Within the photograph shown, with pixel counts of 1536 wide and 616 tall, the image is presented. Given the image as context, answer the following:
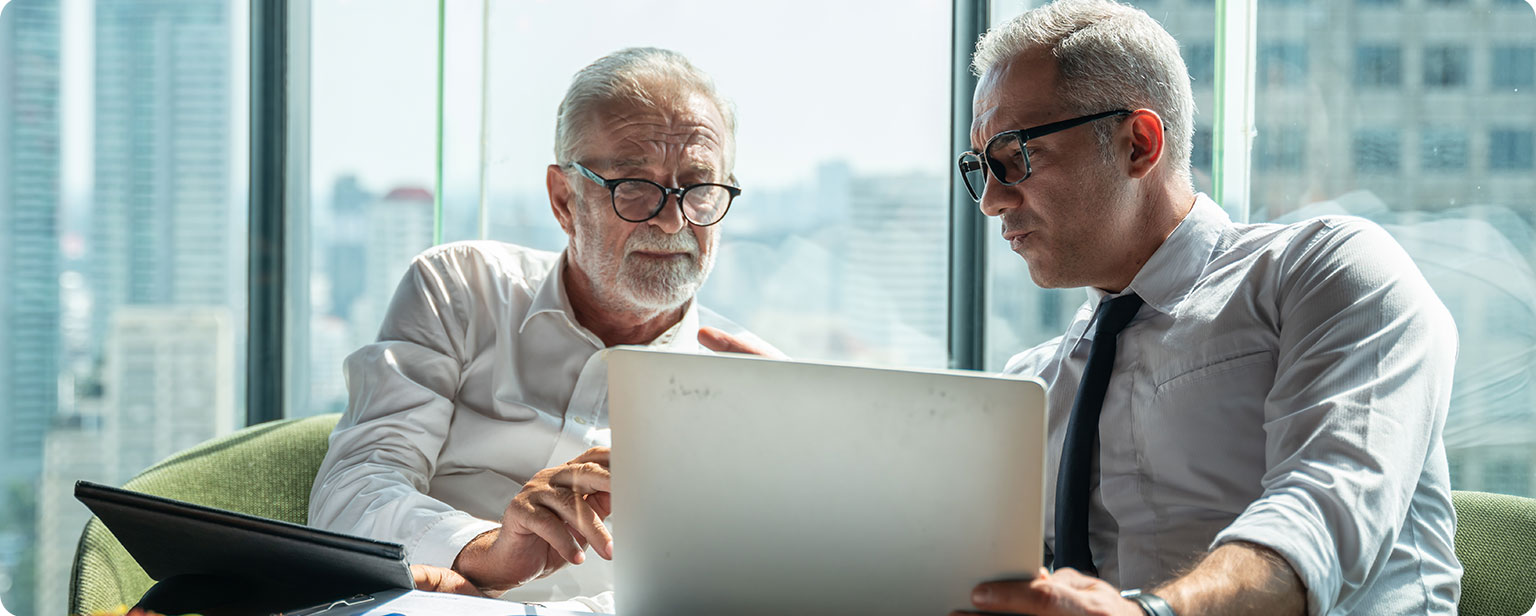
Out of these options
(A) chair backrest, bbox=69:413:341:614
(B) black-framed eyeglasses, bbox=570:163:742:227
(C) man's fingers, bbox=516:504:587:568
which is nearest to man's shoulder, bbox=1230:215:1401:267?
(B) black-framed eyeglasses, bbox=570:163:742:227

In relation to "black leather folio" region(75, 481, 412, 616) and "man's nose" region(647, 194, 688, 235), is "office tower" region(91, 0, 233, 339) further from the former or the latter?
"black leather folio" region(75, 481, 412, 616)

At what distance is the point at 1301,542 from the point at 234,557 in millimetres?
1196

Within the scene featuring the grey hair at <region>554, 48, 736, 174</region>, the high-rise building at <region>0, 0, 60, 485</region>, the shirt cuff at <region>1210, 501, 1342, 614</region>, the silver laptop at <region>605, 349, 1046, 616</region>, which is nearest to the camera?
the silver laptop at <region>605, 349, 1046, 616</region>

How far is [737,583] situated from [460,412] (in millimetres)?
1082

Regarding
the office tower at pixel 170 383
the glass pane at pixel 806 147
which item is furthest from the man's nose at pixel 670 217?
the office tower at pixel 170 383

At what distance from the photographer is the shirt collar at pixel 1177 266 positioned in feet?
4.98

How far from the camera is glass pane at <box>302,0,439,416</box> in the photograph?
2820mm

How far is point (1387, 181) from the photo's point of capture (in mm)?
1854

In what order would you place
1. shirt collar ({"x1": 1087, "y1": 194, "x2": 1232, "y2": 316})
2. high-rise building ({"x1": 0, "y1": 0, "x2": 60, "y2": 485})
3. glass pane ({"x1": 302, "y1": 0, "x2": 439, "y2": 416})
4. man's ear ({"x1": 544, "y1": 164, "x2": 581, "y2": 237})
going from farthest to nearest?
glass pane ({"x1": 302, "y1": 0, "x2": 439, "y2": 416}), high-rise building ({"x1": 0, "y1": 0, "x2": 60, "y2": 485}), man's ear ({"x1": 544, "y1": 164, "x2": 581, "y2": 237}), shirt collar ({"x1": 1087, "y1": 194, "x2": 1232, "y2": 316})

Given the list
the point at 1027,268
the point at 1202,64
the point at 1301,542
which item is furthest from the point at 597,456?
the point at 1202,64

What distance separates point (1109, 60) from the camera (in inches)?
61.5

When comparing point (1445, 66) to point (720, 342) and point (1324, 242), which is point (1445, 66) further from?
point (720, 342)

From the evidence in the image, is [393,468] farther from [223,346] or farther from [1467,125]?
[1467,125]

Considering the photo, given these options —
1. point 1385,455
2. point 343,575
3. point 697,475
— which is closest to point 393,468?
point 343,575
